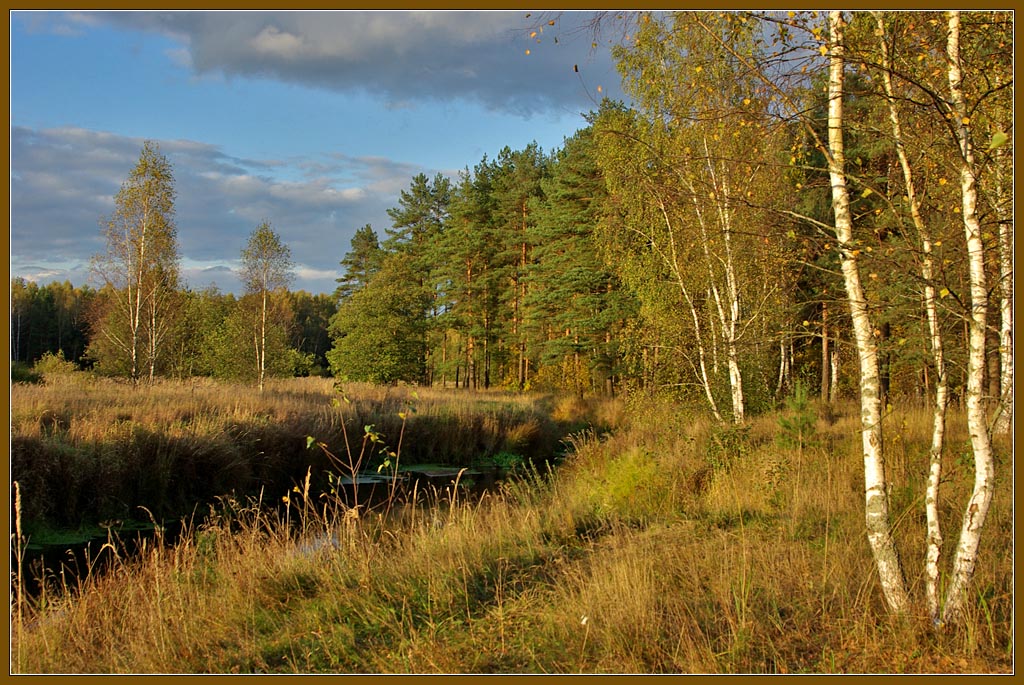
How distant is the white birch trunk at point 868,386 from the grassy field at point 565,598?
0.23m

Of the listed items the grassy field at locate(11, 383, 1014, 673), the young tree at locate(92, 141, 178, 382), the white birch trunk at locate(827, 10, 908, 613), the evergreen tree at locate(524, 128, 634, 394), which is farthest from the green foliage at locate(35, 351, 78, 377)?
the white birch trunk at locate(827, 10, 908, 613)

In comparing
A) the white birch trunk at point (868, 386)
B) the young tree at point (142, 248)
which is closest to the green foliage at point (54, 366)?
the young tree at point (142, 248)

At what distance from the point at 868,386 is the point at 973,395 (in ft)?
2.07

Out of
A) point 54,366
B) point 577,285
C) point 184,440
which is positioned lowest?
point 184,440

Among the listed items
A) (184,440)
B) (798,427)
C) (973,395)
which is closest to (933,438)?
(973,395)

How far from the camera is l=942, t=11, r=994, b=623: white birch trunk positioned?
11.7 feet

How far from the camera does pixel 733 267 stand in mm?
11672

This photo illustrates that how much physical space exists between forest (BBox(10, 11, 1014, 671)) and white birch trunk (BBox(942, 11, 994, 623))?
12 mm

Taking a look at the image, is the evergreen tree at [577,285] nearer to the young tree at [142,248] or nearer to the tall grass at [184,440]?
the tall grass at [184,440]

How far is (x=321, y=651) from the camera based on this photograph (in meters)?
4.22

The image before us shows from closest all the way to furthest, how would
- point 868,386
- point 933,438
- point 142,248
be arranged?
point 868,386 → point 933,438 → point 142,248

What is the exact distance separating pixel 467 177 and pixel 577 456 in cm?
2602

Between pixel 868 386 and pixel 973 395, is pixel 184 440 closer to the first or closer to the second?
pixel 868 386

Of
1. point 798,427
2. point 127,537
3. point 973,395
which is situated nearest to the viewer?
point 973,395
